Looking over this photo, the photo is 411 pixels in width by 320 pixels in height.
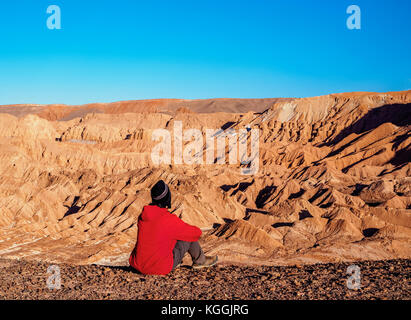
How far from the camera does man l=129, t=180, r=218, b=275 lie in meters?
8.02

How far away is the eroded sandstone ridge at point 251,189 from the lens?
3144 cm

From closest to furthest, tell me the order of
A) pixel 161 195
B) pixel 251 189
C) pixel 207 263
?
pixel 161 195
pixel 207 263
pixel 251 189

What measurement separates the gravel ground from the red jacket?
8.0 inches

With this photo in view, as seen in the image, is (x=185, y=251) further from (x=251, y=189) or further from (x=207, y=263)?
(x=251, y=189)

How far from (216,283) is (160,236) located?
1.14 meters

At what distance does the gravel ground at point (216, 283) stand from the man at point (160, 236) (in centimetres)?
22

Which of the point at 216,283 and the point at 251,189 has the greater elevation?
the point at 216,283

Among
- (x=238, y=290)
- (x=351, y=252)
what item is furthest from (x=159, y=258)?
(x=351, y=252)

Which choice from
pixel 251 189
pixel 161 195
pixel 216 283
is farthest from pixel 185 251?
pixel 251 189

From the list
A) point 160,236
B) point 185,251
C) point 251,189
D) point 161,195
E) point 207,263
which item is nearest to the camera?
point 161,195

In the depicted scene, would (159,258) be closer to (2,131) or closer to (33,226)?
(33,226)

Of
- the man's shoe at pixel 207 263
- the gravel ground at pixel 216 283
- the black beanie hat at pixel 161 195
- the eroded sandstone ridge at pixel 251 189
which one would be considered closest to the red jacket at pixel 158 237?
the black beanie hat at pixel 161 195

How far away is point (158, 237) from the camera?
26.5 feet
